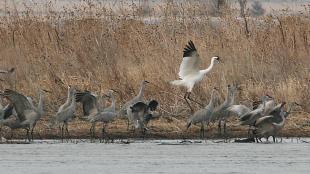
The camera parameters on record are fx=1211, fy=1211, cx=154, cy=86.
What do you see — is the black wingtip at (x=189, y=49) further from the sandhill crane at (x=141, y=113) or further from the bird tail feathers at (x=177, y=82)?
the sandhill crane at (x=141, y=113)

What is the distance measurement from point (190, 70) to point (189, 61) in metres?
0.16

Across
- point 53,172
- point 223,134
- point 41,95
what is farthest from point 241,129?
point 53,172

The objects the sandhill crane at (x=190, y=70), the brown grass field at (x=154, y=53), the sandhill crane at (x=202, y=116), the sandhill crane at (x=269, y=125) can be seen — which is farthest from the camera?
the brown grass field at (x=154, y=53)

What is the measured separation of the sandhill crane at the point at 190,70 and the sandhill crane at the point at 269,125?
187 cm

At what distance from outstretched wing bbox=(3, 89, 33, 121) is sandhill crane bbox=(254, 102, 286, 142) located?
317 cm

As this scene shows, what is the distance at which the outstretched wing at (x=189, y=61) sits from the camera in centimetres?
1880

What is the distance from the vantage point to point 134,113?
17.0 metres

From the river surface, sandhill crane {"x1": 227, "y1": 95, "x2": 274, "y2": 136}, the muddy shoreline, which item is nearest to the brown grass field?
the muddy shoreline

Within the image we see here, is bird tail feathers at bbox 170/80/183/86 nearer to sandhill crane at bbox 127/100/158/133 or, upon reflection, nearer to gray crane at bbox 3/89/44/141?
sandhill crane at bbox 127/100/158/133

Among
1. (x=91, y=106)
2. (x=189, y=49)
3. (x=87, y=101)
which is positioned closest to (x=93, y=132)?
(x=91, y=106)

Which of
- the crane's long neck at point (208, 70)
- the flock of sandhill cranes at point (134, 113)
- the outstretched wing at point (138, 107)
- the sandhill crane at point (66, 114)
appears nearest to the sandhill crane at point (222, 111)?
the flock of sandhill cranes at point (134, 113)

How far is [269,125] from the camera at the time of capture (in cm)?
1673

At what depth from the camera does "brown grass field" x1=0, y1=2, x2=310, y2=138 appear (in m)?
19.2

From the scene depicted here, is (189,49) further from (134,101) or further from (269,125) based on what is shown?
(269,125)
